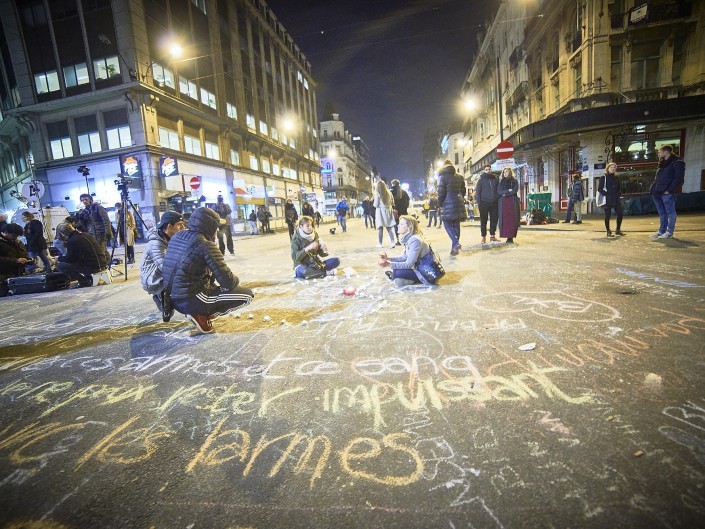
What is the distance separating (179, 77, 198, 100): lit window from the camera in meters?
25.8

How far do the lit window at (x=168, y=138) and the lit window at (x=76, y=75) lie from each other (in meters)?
5.36

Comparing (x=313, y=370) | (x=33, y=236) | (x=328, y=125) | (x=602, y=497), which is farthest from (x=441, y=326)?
(x=328, y=125)

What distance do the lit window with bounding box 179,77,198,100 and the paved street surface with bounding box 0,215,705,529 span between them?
26890mm

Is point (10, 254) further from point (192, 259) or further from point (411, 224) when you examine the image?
point (411, 224)

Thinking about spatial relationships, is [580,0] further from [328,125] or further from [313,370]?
[328,125]

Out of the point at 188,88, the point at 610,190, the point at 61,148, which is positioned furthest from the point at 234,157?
the point at 610,190

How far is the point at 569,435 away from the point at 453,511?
0.85m

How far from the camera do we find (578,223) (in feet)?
46.6

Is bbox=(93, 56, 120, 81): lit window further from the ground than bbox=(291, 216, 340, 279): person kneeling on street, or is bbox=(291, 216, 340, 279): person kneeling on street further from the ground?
bbox=(93, 56, 120, 81): lit window

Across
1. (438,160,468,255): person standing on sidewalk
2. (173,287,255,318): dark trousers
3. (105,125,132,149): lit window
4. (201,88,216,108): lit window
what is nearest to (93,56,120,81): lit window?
(105,125,132,149): lit window

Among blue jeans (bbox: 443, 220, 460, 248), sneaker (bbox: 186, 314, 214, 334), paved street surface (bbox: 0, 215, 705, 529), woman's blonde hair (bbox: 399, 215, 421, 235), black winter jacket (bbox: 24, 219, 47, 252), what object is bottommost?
paved street surface (bbox: 0, 215, 705, 529)

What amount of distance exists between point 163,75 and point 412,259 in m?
26.6

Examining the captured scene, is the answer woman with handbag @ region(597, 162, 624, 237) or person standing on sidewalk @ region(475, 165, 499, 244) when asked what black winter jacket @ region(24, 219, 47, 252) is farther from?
woman with handbag @ region(597, 162, 624, 237)

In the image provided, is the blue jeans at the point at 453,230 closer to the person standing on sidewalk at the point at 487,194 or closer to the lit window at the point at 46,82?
the person standing on sidewalk at the point at 487,194
